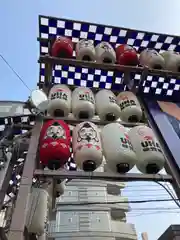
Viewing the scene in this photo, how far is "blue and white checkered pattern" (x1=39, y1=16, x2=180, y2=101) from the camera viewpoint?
4043mm

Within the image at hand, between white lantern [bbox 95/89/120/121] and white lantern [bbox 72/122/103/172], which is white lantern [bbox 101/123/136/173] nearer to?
white lantern [bbox 72/122/103/172]

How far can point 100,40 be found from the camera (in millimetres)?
4289

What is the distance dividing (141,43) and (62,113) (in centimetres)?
235

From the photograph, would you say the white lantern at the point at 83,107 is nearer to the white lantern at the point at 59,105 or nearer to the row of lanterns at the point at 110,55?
the white lantern at the point at 59,105

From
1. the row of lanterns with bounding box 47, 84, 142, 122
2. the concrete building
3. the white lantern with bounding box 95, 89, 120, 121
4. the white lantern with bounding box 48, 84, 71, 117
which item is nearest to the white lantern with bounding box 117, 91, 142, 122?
the row of lanterns with bounding box 47, 84, 142, 122

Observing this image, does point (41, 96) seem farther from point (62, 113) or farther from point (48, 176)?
point (48, 176)

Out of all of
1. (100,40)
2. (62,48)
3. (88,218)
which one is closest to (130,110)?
(62,48)

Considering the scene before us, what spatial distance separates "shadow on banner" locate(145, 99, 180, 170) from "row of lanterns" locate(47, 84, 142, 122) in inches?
11.6

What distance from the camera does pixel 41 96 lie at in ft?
10.2

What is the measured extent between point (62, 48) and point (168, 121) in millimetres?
2053

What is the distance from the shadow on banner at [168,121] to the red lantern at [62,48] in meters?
1.54

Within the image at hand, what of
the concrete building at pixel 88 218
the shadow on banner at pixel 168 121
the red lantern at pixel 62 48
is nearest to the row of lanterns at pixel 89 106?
the shadow on banner at pixel 168 121

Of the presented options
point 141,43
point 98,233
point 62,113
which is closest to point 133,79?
point 141,43

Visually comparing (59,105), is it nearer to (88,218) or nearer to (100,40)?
(100,40)
